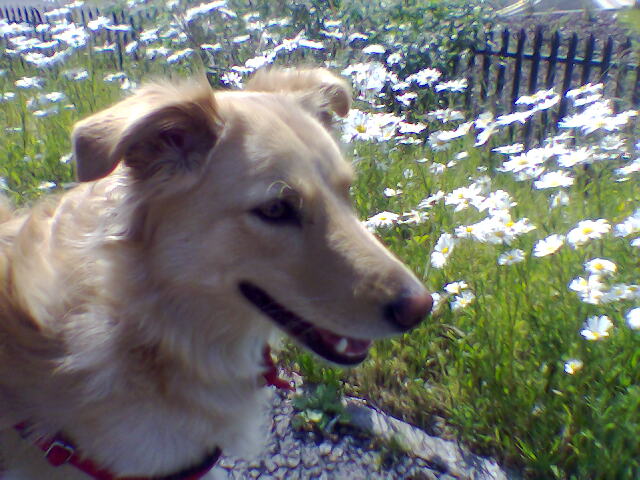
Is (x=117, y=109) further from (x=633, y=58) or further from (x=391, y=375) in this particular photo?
(x=633, y=58)

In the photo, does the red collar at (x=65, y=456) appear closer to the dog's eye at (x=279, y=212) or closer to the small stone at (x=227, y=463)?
the small stone at (x=227, y=463)

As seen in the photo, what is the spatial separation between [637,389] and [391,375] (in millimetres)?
1072

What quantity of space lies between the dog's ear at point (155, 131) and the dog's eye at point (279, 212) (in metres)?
0.28

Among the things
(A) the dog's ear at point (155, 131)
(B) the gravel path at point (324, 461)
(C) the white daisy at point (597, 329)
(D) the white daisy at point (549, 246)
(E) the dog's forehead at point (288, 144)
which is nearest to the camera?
(A) the dog's ear at point (155, 131)

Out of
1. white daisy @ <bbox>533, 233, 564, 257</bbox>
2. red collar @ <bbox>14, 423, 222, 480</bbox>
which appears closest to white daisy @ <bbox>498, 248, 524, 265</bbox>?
white daisy @ <bbox>533, 233, 564, 257</bbox>

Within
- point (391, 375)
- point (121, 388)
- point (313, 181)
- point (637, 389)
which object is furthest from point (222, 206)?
point (637, 389)

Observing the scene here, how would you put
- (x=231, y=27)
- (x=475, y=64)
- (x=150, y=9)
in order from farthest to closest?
(x=150, y=9)
(x=475, y=64)
(x=231, y=27)

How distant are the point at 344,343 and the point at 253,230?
1.71ft

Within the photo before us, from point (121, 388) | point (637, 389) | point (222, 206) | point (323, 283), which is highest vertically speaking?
point (222, 206)

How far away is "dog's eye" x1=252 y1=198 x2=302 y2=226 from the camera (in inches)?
74.4

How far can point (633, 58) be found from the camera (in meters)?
5.62

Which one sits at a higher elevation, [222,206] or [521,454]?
[222,206]

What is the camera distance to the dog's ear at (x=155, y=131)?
1667 millimetres

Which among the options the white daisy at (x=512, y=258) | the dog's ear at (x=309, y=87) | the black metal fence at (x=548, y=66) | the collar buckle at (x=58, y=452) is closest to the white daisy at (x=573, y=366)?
the white daisy at (x=512, y=258)
